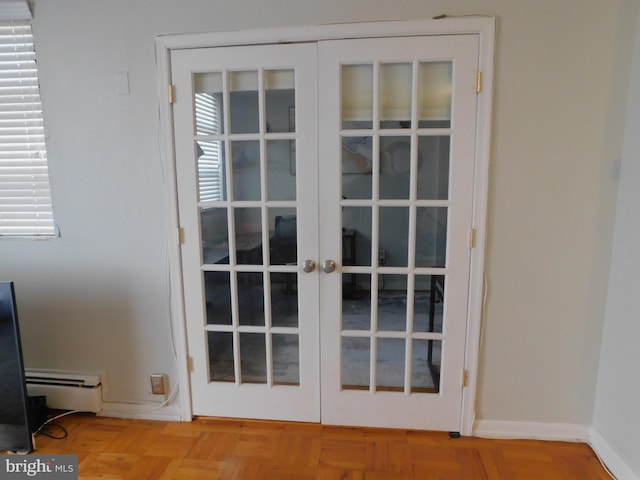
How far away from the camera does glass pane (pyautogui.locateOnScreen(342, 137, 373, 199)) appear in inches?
75.1

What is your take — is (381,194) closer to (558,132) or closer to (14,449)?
(558,132)

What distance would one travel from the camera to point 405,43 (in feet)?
5.91

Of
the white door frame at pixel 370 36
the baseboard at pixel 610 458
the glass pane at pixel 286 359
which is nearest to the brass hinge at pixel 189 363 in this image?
the white door frame at pixel 370 36

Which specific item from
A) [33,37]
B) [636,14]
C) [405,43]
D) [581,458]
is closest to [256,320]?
[405,43]

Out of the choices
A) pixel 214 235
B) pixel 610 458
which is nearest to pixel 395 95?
pixel 214 235

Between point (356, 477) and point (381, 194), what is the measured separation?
4.43 feet

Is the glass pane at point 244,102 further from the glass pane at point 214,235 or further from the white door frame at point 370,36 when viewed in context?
the glass pane at point 214,235

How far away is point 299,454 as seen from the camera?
1920mm

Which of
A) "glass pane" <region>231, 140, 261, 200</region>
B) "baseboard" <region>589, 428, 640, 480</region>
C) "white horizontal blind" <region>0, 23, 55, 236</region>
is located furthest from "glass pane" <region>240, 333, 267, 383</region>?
"baseboard" <region>589, 428, 640, 480</region>

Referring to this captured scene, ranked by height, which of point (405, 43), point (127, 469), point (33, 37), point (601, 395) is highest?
point (33, 37)

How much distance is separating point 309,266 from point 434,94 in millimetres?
1050

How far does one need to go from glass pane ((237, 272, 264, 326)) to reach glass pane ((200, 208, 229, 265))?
0.49 ft

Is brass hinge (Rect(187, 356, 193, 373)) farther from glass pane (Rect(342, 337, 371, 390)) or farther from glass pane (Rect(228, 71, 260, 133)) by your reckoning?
glass pane (Rect(228, 71, 260, 133))

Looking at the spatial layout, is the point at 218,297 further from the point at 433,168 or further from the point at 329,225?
the point at 433,168
